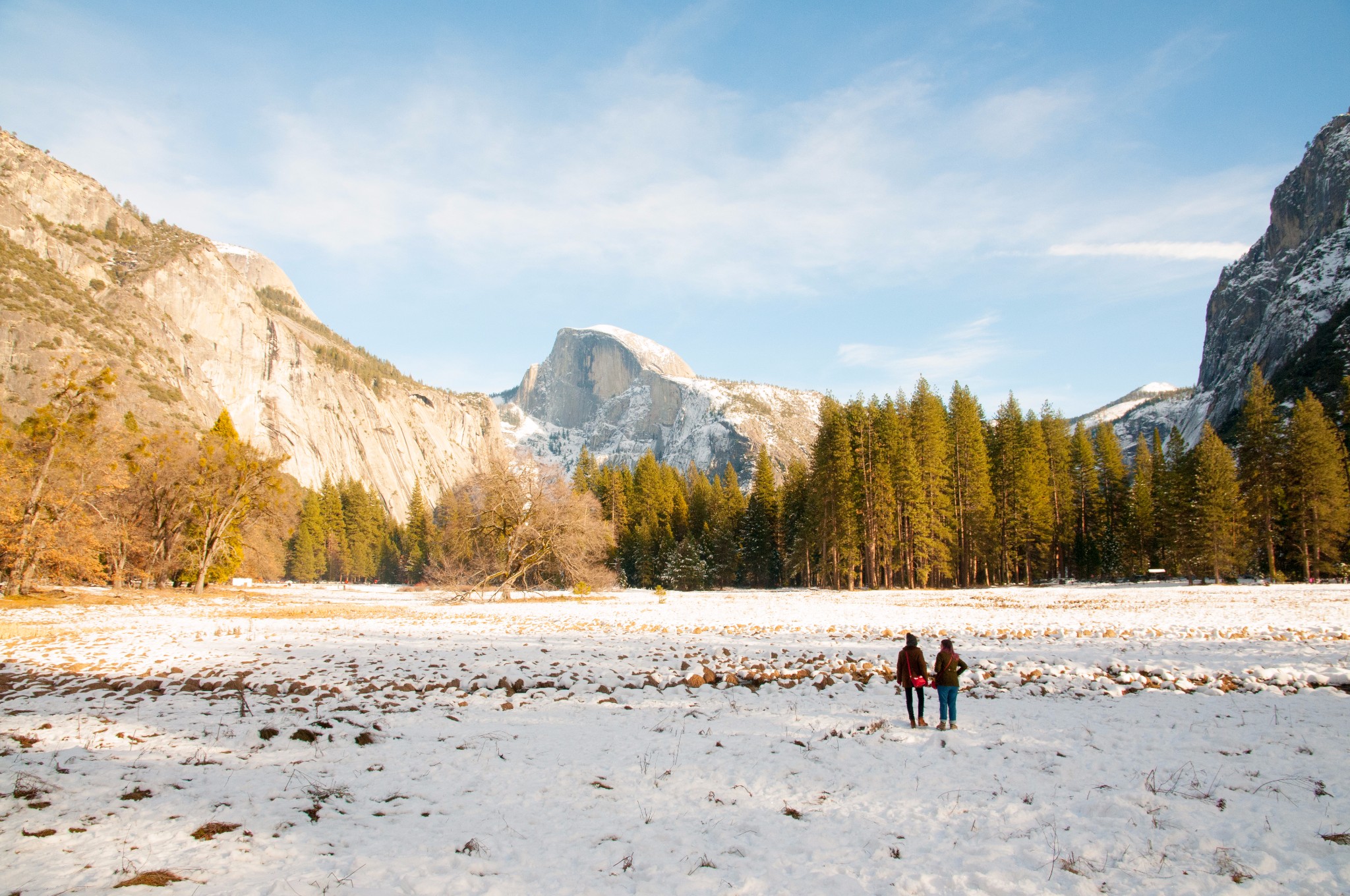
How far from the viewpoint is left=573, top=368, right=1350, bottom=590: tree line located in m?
39.0

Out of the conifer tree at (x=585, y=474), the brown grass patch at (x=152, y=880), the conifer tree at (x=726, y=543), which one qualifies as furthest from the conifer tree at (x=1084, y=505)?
the brown grass patch at (x=152, y=880)

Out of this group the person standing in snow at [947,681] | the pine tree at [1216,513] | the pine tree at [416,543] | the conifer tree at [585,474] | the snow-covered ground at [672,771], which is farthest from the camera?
the pine tree at [416,543]

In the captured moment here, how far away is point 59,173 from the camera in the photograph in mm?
111625

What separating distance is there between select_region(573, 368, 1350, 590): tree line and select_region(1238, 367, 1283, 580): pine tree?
0.30 feet

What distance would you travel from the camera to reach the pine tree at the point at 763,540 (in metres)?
63.7

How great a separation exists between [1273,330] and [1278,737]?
134m

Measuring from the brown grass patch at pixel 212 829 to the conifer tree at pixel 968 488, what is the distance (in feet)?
152

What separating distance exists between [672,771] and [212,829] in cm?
438

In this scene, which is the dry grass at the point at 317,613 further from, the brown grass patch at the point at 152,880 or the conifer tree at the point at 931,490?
the conifer tree at the point at 931,490

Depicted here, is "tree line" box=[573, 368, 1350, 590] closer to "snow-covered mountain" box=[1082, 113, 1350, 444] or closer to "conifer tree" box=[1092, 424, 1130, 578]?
"conifer tree" box=[1092, 424, 1130, 578]

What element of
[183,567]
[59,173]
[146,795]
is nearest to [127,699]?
[146,795]

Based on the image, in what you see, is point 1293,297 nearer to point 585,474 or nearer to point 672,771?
point 585,474

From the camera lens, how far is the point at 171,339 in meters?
110

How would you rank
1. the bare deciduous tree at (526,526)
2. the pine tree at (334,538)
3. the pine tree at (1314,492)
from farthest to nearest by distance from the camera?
the pine tree at (334,538) → the bare deciduous tree at (526,526) → the pine tree at (1314,492)
